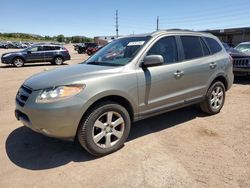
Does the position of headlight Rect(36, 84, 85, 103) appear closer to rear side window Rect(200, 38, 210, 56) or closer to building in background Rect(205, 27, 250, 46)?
rear side window Rect(200, 38, 210, 56)

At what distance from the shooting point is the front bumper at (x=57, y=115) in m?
3.26

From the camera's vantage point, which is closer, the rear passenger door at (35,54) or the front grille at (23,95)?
the front grille at (23,95)

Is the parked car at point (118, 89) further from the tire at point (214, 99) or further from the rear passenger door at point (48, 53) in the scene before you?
the rear passenger door at point (48, 53)

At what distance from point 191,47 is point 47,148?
3.24 m

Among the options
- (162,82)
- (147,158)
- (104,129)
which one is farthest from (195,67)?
(104,129)

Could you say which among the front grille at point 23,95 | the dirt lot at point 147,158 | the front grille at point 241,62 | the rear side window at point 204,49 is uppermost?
the rear side window at point 204,49

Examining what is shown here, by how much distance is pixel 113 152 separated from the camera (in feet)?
12.7

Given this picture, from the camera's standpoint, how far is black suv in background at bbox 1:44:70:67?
1770 cm

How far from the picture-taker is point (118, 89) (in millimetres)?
3707

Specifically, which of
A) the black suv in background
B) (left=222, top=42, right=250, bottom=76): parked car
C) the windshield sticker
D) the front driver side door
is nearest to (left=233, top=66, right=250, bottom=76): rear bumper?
(left=222, top=42, right=250, bottom=76): parked car

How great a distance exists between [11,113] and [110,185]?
3.85 m

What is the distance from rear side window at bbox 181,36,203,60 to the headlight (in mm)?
2328

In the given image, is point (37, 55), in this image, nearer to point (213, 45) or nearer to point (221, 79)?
point (213, 45)

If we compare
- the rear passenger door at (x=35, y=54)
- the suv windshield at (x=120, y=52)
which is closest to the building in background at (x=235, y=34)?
the rear passenger door at (x=35, y=54)
